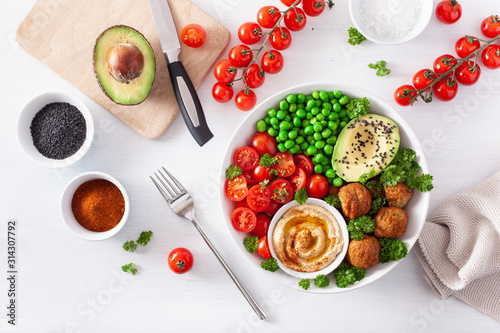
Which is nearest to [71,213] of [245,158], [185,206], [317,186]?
[185,206]

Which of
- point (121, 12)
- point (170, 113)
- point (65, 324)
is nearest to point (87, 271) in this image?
point (65, 324)

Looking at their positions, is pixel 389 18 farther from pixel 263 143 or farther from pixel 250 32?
pixel 263 143

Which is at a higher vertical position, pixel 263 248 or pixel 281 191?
pixel 281 191

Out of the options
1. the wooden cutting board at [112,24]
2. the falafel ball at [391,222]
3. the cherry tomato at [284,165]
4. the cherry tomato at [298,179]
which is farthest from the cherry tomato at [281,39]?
the falafel ball at [391,222]

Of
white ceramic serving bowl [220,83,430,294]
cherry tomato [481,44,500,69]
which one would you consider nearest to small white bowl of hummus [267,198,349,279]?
white ceramic serving bowl [220,83,430,294]

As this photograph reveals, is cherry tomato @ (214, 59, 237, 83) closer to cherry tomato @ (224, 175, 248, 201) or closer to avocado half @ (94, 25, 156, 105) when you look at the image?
avocado half @ (94, 25, 156, 105)

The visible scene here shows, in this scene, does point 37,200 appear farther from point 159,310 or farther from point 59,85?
point 159,310

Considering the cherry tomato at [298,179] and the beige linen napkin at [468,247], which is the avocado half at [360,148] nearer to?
the cherry tomato at [298,179]
